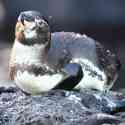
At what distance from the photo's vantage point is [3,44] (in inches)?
229

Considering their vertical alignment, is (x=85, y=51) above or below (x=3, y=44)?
above

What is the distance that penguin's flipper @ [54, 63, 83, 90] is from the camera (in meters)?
2.50

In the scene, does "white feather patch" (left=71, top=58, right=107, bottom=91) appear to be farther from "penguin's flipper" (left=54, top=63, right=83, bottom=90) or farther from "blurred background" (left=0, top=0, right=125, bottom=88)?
"blurred background" (left=0, top=0, right=125, bottom=88)

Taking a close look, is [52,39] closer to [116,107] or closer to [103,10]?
[116,107]

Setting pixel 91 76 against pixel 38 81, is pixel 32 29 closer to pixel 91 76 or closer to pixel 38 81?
pixel 38 81

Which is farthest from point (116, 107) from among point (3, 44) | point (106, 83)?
point (3, 44)

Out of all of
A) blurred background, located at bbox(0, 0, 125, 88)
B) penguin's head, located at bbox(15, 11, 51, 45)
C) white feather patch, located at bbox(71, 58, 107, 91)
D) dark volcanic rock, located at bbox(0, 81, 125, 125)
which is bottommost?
blurred background, located at bbox(0, 0, 125, 88)

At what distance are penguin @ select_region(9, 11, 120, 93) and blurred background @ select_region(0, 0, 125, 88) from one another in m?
3.18

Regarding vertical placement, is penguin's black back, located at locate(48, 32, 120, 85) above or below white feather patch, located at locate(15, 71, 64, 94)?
above

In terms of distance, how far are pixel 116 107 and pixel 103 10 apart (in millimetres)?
3689

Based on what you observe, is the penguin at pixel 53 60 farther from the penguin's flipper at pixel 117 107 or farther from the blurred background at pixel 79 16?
the blurred background at pixel 79 16

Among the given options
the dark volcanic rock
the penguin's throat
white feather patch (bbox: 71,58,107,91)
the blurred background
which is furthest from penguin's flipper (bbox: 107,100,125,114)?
the blurred background

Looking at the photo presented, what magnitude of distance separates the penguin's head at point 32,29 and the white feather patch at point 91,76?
6.1 inches

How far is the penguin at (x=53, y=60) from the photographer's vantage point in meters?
2.45
